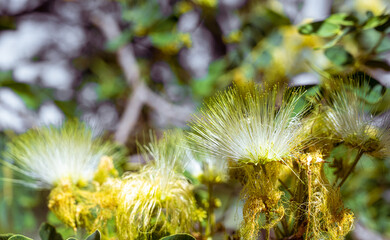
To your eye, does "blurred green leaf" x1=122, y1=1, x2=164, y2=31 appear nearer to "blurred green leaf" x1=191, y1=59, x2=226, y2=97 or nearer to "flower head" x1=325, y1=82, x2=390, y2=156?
"blurred green leaf" x1=191, y1=59, x2=226, y2=97

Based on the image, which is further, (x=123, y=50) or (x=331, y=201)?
(x=123, y=50)

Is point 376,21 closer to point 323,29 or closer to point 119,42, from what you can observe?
point 323,29

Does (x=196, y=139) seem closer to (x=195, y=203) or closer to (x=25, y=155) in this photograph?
(x=195, y=203)

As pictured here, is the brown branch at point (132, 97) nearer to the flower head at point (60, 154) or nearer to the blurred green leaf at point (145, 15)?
the blurred green leaf at point (145, 15)

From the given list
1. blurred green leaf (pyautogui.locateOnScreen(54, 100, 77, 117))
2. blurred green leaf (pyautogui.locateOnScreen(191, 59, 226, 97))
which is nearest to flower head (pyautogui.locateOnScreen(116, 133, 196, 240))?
blurred green leaf (pyautogui.locateOnScreen(191, 59, 226, 97))

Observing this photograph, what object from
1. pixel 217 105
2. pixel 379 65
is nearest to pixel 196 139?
pixel 217 105

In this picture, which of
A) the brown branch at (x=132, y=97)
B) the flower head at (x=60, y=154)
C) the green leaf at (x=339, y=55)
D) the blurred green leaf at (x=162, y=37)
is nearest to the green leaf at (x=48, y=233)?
the flower head at (x=60, y=154)

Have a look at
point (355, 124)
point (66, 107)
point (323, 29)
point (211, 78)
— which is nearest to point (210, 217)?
point (355, 124)
